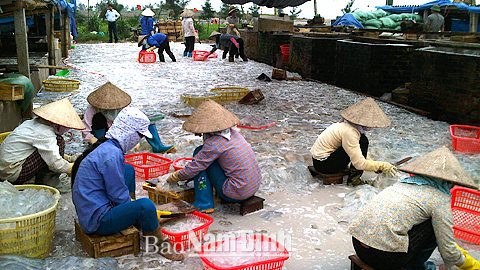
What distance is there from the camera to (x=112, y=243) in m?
3.17

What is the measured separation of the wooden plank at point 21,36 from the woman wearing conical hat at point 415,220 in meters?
5.93

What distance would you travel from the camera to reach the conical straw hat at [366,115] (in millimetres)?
4391

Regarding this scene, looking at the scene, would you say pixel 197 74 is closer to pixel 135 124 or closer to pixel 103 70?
pixel 103 70

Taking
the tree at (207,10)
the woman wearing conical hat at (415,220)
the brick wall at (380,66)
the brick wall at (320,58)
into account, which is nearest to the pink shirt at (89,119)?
the woman wearing conical hat at (415,220)

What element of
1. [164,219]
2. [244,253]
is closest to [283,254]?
[244,253]

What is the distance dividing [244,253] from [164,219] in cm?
82

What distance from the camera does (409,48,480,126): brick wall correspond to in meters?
7.12

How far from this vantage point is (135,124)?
11.2 ft

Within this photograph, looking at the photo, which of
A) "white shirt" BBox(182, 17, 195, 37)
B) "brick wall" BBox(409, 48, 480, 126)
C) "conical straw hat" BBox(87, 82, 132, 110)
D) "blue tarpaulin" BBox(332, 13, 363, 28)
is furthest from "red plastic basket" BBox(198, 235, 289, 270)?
"blue tarpaulin" BBox(332, 13, 363, 28)

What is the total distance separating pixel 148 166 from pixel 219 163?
1138 mm

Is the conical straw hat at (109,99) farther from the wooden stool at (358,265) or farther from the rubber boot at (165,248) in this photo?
the wooden stool at (358,265)

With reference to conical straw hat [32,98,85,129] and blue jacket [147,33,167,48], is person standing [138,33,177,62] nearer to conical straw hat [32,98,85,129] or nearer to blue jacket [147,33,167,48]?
blue jacket [147,33,167,48]

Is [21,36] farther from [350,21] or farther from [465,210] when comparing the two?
[350,21]

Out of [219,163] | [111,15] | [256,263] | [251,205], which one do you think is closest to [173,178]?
[219,163]
